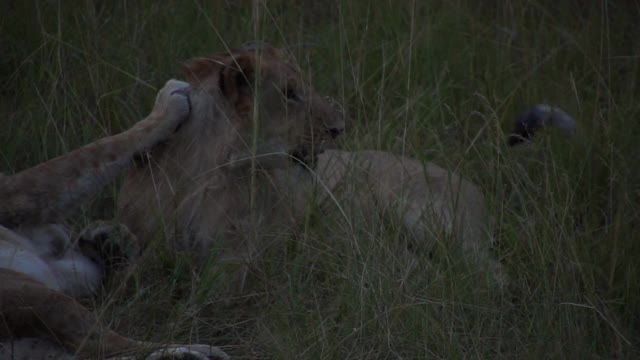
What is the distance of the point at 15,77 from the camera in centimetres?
449

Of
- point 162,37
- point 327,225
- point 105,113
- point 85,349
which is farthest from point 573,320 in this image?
point 162,37

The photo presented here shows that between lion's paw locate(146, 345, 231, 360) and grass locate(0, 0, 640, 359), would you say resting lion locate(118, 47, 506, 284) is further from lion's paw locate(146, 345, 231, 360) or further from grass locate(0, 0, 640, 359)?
lion's paw locate(146, 345, 231, 360)

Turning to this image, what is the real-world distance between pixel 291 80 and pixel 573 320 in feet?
4.41

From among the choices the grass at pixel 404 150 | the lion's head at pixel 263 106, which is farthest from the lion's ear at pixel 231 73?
the grass at pixel 404 150

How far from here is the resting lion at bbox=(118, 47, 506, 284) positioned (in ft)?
11.3

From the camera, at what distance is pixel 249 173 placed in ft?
11.7

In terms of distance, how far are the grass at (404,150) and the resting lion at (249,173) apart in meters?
0.12

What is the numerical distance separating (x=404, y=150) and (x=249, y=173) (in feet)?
1.89

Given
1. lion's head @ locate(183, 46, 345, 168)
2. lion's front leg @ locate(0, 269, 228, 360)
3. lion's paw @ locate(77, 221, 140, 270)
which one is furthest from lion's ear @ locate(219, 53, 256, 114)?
lion's front leg @ locate(0, 269, 228, 360)

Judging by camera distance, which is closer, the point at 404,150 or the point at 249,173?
the point at 249,173

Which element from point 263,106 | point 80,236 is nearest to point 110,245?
point 80,236

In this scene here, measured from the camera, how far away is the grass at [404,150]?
9.29 feet

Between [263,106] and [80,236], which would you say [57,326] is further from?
[263,106]

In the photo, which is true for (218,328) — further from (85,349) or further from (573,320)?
(573,320)
